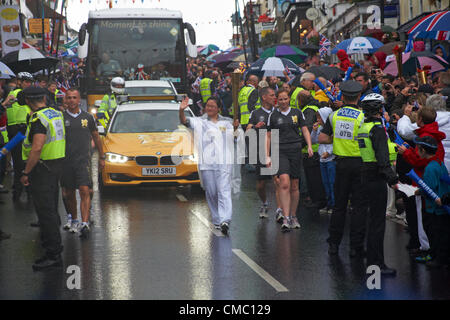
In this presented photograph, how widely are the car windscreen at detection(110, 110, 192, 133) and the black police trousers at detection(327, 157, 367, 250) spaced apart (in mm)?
6540

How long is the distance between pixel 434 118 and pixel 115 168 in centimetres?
672

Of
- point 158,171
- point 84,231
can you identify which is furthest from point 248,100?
point 84,231

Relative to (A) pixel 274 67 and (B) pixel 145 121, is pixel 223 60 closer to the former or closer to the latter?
(A) pixel 274 67

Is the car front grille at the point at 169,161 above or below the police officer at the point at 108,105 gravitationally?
below

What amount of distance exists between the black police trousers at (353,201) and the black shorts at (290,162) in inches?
72.9

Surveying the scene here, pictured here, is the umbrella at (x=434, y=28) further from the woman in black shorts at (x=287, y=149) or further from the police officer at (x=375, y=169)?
the police officer at (x=375, y=169)

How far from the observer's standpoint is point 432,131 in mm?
8734

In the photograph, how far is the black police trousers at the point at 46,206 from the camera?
28.7 ft

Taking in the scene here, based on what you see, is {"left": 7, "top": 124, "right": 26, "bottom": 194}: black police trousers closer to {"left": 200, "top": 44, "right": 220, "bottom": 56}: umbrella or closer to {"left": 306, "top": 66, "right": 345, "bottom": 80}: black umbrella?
{"left": 306, "top": 66, "right": 345, "bottom": 80}: black umbrella

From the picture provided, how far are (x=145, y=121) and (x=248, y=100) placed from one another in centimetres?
288

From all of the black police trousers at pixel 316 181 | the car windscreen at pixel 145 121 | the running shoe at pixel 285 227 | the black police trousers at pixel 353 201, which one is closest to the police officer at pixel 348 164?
the black police trousers at pixel 353 201

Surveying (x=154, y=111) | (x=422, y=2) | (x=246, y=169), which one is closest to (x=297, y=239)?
(x=154, y=111)

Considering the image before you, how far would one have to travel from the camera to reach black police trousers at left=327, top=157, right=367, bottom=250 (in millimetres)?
9023

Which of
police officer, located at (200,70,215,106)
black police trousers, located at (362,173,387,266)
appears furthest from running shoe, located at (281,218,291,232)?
police officer, located at (200,70,215,106)
